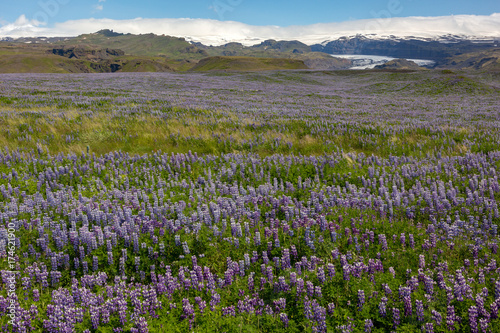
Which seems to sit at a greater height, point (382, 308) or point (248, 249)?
point (248, 249)

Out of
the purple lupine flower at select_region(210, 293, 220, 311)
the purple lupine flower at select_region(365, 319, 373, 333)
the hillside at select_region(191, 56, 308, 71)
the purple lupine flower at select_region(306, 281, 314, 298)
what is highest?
the hillside at select_region(191, 56, 308, 71)

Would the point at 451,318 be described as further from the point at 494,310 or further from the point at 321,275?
the point at 321,275

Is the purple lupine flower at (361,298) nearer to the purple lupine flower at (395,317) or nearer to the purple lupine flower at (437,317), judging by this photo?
the purple lupine flower at (395,317)

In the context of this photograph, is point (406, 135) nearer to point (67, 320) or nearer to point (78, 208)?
point (78, 208)

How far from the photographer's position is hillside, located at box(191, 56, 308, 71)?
13625cm

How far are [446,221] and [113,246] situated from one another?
5.22 metres

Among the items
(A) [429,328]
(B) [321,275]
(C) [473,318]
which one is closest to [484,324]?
(C) [473,318]

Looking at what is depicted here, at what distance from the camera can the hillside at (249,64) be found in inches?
5364

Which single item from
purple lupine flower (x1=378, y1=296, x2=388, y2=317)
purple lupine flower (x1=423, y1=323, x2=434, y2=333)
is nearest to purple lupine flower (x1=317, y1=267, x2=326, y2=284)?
purple lupine flower (x1=378, y1=296, x2=388, y2=317)

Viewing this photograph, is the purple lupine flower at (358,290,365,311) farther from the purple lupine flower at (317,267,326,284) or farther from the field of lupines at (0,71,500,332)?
the purple lupine flower at (317,267,326,284)

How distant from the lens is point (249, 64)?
140 meters

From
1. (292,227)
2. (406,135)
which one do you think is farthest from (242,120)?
(292,227)

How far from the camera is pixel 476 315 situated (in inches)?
117

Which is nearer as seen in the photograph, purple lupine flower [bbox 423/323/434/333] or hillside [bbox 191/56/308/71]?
purple lupine flower [bbox 423/323/434/333]
